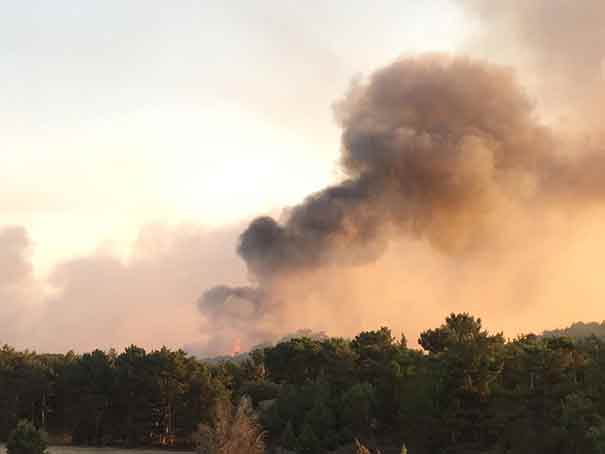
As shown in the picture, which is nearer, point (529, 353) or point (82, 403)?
point (529, 353)

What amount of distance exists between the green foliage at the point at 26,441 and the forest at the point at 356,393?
20.7 meters

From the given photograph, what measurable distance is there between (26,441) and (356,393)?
2786 cm

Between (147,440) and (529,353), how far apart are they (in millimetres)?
41687

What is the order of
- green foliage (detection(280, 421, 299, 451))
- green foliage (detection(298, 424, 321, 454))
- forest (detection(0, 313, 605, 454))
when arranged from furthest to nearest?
green foliage (detection(280, 421, 299, 451)) → green foliage (detection(298, 424, 321, 454)) → forest (detection(0, 313, 605, 454))

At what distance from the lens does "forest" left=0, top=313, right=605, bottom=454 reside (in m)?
49.2

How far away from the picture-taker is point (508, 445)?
52.2 meters

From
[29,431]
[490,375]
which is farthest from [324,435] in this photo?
[29,431]

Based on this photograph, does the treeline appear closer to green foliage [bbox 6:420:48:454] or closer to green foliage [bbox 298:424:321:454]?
green foliage [bbox 298:424:321:454]

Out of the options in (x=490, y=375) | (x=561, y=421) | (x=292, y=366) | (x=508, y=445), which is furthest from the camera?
(x=292, y=366)

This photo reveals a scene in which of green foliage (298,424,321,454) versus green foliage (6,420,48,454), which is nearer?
green foliage (6,420,48,454)

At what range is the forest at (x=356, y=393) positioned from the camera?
4916 cm

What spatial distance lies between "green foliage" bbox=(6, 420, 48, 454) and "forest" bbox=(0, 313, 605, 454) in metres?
20.7

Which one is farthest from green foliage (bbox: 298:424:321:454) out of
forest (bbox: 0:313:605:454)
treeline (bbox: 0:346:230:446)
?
treeline (bbox: 0:346:230:446)

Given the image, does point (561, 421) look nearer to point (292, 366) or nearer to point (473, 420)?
point (473, 420)
